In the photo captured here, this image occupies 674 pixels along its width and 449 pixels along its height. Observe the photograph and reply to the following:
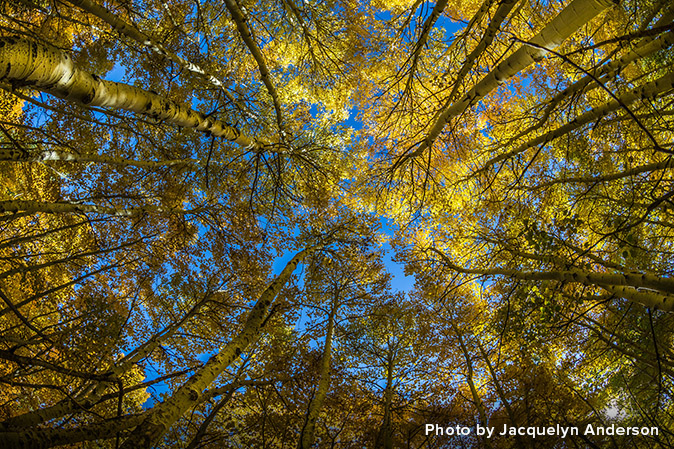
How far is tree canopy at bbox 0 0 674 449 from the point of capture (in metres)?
3.83

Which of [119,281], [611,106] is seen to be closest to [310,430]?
[611,106]

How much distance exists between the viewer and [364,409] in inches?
319

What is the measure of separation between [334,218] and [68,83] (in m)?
7.46

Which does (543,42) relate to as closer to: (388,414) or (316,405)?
(316,405)

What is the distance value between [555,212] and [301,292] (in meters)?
6.48

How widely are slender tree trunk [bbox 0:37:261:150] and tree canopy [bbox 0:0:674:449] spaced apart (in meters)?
0.05

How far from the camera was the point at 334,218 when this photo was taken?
9.25 meters

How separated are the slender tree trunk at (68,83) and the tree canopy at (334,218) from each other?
0.15ft

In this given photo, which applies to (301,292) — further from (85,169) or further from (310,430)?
(85,169)

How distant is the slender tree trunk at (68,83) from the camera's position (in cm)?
172

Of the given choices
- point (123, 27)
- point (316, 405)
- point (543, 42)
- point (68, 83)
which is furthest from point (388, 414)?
point (123, 27)

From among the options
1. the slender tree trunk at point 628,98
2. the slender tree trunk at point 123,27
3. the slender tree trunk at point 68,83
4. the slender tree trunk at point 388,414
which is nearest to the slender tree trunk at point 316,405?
the slender tree trunk at point 388,414

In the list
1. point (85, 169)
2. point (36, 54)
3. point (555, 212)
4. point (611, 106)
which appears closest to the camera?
point (36, 54)

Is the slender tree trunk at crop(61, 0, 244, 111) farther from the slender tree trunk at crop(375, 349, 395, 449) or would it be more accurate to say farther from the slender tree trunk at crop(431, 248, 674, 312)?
the slender tree trunk at crop(375, 349, 395, 449)
